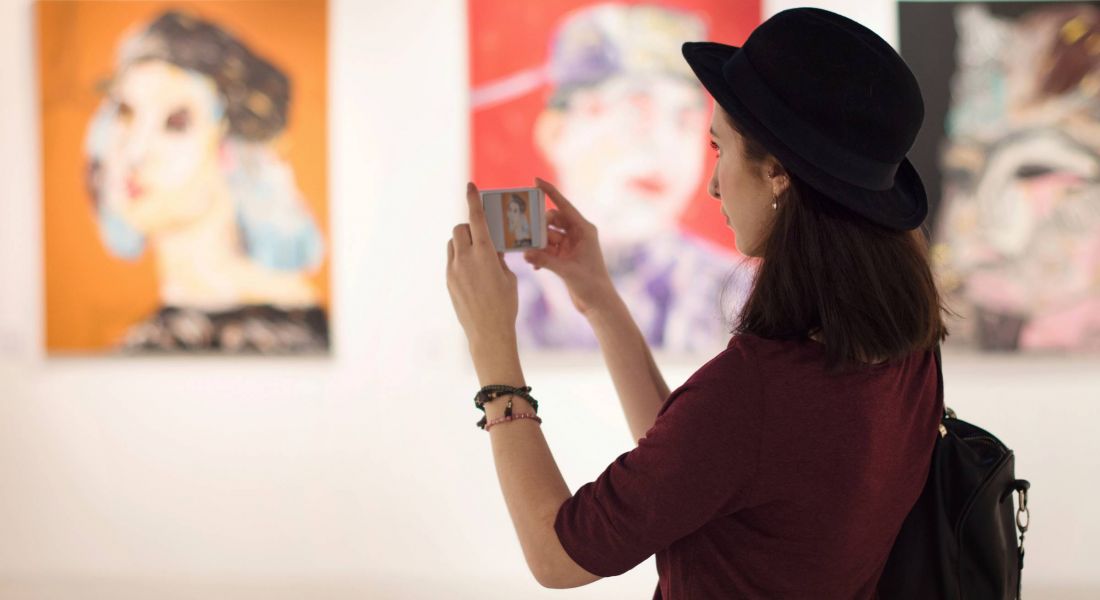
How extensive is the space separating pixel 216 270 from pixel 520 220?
1.97m

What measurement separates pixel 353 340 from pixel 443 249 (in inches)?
17.0

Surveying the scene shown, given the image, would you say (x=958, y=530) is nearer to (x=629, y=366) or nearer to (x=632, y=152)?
(x=629, y=366)

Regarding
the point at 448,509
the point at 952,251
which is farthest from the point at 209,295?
the point at 952,251

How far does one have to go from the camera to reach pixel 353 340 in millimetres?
3254

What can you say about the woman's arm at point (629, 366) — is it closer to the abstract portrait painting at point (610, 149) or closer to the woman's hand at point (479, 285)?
the woman's hand at point (479, 285)

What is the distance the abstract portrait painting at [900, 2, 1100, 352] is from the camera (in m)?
3.03

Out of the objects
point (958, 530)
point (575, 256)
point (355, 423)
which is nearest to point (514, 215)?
point (575, 256)

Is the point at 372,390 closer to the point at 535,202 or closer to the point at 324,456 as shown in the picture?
the point at 324,456

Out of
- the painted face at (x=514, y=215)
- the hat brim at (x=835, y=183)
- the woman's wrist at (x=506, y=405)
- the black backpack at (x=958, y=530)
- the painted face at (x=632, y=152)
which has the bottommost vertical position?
the black backpack at (x=958, y=530)

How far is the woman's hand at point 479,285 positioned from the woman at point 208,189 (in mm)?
2034

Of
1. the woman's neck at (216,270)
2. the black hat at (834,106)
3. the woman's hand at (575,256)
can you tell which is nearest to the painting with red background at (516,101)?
the woman's neck at (216,270)

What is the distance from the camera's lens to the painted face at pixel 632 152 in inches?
123

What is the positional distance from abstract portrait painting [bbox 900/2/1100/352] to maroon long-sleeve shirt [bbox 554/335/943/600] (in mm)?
2172

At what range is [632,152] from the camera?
3131mm
